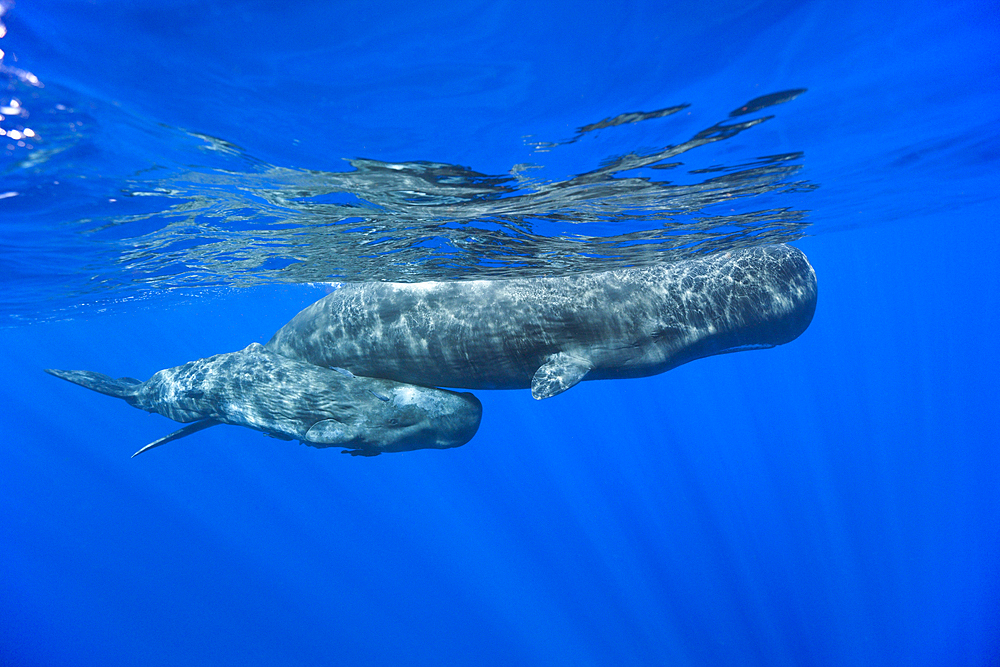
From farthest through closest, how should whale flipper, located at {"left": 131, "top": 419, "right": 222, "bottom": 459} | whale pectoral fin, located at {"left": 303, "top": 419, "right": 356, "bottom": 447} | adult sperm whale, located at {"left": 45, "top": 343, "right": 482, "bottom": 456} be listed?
whale flipper, located at {"left": 131, "top": 419, "right": 222, "bottom": 459} → adult sperm whale, located at {"left": 45, "top": 343, "right": 482, "bottom": 456} → whale pectoral fin, located at {"left": 303, "top": 419, "right": 356, "bottom": 447}

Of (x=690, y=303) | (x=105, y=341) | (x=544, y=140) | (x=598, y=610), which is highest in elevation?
(x=105, y=341)

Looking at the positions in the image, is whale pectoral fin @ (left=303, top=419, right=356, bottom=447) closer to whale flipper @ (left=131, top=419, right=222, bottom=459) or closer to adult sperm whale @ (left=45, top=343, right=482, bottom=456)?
adult sperm whale @ (left=45, top=343, right=482, bottom=456)

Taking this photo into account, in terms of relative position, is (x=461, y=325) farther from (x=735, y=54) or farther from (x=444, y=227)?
(x=735, y=54)

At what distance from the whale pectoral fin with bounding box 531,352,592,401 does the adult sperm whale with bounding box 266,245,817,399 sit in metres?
0.02

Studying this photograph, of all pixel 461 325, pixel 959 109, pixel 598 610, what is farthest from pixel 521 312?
pixel 598 610

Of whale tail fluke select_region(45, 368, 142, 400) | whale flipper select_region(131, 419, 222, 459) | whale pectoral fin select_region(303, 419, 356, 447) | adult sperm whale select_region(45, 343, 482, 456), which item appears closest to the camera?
whale pectoral fin select_region(303, 419, 356, 447)

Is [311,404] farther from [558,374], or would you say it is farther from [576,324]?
[576,324]

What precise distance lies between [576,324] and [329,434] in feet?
11.7

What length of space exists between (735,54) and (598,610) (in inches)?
1292

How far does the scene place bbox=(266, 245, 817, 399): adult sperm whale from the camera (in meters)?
6.09

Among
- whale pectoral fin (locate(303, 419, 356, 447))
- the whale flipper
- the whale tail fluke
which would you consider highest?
the whale tail fluke

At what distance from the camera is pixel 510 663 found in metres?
31.0

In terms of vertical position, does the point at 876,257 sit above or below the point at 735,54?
above

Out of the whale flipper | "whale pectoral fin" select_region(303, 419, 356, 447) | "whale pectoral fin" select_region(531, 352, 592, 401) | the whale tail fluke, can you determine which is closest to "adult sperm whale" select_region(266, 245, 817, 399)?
"whale pectoral fin" select_region(531, 352, 592, 401)
